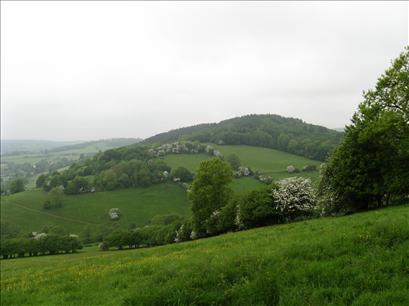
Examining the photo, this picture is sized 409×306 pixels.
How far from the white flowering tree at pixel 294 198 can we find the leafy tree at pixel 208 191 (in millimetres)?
15678

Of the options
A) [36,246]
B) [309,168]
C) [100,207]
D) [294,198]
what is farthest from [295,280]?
[100,207]

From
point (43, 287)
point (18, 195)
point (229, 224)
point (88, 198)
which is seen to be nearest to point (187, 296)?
point (43, 287)

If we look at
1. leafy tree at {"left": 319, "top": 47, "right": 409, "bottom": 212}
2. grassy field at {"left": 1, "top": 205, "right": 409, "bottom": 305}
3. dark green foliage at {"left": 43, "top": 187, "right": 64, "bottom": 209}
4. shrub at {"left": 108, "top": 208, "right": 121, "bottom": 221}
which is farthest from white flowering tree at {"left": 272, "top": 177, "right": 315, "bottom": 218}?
dark green foliage at {"left": 43, "top": 187, "right": 64, "bottom": 209}

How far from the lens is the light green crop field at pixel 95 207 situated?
5832 inches

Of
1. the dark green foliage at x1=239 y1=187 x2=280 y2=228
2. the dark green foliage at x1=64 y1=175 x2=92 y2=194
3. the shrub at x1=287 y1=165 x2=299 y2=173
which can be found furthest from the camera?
the dark green foliage at x1=64 y1=175 x2=92 y2=194

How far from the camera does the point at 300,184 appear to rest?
160ft

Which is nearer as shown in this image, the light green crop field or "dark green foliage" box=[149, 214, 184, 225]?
"dark green foliage" box=[149, 214, 184, 225]

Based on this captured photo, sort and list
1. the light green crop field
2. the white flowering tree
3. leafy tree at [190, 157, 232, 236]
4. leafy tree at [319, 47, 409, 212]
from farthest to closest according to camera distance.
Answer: the light green crop field, leafy tree at [190, 157, 232, 236], the white flowering tree, leafy tree at [319, 47, 409, 212]

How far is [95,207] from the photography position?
161 meters

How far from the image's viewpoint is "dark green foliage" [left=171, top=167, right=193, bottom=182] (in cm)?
17938

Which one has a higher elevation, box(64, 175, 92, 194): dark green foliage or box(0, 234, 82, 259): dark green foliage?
box(64, 175, 92, 194): dark green foliage

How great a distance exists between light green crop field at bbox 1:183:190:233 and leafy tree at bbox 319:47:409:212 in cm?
11311

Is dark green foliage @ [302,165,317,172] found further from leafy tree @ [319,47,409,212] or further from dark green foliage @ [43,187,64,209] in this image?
leafy tree @ [319,47,409,212]

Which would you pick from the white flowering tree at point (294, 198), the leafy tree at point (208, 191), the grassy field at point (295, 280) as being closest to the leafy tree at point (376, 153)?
the white flowering tree at point (294, 198)
